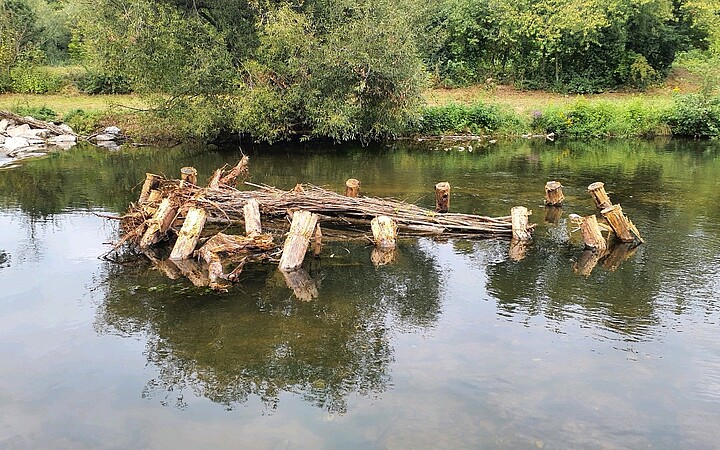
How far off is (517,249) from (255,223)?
5.16 metres

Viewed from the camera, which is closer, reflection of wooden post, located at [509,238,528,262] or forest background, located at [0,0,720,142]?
reflection of wooden post, located at [509,238,528,262]

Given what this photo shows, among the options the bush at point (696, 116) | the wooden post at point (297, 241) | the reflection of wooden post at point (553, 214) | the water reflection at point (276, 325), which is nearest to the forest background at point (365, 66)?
the bush at point (696, 116)

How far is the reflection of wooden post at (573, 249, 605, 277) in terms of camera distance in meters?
11.9

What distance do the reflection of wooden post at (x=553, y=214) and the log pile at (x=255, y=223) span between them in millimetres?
1819

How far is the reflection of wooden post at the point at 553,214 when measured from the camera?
50.6 ft

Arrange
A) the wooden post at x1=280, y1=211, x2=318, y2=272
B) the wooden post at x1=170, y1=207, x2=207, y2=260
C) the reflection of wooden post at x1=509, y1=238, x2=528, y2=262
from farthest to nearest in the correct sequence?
the reflection of wooden post at x1=509, y1=238, x2=528, y2=262
the wooden post at x1=170, y1=207, x2=207, y2=260
the wooden post at x1=280, y1=211, x2=318, y2=272

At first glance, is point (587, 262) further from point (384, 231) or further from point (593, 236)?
point (384, 231)

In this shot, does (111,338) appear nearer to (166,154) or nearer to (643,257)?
(643,257)

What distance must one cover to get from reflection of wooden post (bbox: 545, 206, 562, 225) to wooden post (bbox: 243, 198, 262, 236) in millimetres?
6709

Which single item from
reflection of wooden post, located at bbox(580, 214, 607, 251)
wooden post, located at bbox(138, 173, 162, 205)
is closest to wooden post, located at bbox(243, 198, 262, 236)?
wooden post, located at bbox(138, 173, 162, 205)

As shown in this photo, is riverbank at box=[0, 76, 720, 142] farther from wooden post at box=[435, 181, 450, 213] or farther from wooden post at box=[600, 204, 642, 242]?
wooden post at box=[600, 204, 642, 242]

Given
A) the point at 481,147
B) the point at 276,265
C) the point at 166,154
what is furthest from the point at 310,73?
the point at 276,265

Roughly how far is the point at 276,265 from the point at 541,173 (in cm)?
1254

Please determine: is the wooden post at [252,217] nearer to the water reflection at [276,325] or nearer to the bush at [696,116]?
the water reflection at [276,325]
